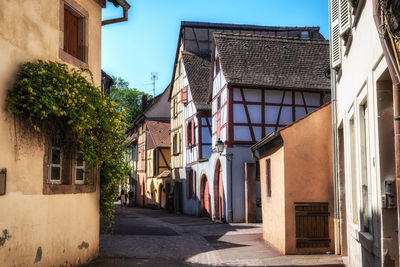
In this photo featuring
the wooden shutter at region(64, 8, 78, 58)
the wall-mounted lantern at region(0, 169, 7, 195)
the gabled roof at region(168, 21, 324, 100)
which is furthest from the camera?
the gabled roof at region(168, 21, 324, 100)

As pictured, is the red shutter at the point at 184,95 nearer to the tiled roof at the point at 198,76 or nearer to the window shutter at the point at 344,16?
the tiled roof at the point at 198,76

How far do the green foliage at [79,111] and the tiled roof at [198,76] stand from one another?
1707 cm

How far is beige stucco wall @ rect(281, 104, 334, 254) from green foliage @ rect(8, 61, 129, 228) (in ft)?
12.2

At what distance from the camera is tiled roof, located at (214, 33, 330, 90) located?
23.1 meters

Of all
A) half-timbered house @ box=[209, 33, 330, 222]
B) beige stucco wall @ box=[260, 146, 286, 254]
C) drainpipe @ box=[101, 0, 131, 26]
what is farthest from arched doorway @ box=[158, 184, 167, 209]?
drainpipe @ box=[101, 0, 131, 26]

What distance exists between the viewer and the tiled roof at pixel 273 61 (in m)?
23.1

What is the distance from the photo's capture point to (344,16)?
9453mm

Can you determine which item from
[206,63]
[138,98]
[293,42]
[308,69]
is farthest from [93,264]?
[138,98]

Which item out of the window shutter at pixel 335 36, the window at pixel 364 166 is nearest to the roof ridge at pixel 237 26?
Answer: the window shutter at pixel 335 36

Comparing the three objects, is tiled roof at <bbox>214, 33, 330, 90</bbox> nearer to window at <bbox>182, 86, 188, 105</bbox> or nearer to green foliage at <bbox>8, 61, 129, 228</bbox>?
window at <bbox>182, 86, 188, 105</bbox>

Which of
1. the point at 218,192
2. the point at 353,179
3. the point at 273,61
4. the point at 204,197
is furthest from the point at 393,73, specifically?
the point at 204,197

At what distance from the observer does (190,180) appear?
30047 mm

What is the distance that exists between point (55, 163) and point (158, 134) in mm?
30531

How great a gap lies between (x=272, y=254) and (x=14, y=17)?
7.55 meters
